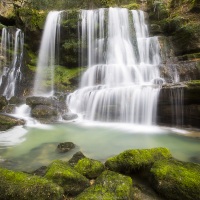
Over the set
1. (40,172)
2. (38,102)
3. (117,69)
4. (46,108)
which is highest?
(117,69)

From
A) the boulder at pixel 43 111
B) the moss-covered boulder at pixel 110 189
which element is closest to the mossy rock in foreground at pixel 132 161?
the moss-covered boulder at pixel 110 189

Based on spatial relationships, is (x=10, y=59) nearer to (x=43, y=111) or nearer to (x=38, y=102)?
(x=38, y=102)

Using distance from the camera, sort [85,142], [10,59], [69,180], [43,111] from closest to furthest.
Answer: [69,180] → [85,142] → [43,111] → [10,59]

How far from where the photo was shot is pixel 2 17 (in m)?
18.1

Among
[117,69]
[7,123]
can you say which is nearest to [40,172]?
[7,123]

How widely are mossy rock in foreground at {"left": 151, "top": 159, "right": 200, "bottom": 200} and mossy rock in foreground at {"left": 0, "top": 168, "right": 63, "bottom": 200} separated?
1.60 m

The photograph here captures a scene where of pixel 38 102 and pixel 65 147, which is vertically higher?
pixel 38 102

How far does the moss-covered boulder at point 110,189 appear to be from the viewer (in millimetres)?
2818

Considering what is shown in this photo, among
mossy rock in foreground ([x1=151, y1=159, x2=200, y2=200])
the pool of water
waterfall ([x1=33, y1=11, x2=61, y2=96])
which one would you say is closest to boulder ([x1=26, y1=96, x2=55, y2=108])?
the pool of water

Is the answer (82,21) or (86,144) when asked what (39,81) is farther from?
(86,144)

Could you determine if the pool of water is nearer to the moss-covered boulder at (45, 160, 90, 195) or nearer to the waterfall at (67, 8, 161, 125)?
the waterfall at (67, 8, 161, 125)

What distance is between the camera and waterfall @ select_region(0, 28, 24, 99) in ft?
47.4

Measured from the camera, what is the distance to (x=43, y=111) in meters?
10.7

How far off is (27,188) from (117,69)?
12537mm
